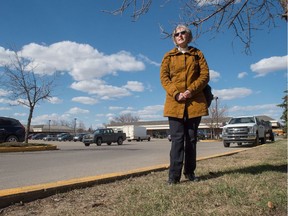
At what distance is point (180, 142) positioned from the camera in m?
4.66

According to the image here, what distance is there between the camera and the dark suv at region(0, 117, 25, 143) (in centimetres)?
1852

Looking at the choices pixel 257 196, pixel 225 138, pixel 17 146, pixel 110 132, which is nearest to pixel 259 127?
pixel 225 138

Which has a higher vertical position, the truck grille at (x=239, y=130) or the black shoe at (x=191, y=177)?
the truck grille at (x=239, y=130)

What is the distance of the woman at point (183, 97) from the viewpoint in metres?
4.59

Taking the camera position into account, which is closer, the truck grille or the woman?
the woman

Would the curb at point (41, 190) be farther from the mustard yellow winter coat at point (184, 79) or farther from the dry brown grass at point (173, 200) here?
the mustard yellow winter coat at point (184, 79)

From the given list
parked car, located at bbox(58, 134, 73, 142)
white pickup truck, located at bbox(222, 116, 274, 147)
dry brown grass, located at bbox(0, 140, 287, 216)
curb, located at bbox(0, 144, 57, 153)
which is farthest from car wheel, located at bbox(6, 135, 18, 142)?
parked car, located at bbox(58, 134, 73, 142)

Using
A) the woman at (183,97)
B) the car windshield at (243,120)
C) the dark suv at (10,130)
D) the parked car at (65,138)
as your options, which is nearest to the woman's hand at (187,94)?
the woman at (183,97)

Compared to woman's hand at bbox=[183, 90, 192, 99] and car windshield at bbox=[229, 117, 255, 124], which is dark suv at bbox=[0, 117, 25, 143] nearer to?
car windshield at bbox=[229, 117, 255, 124]

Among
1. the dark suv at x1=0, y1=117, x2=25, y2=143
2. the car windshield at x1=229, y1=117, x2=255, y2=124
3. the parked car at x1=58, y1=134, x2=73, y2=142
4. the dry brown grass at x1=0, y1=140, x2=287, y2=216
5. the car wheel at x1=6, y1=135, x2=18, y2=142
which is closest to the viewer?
the dry brown grass at x1=0, y1=140, x2=287, y2=216

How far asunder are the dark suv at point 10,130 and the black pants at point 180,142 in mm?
15790

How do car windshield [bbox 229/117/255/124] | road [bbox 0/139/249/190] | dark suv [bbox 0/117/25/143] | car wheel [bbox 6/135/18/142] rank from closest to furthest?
1. road [bbox 0/139/249/190]
2. dark suv [bbox 0/117/25/143]
3. car wheel [bbox 6/135/18/142]
4. car windshield [bbox 229/117/255/124]

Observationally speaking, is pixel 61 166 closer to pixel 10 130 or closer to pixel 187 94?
pixel 187 94

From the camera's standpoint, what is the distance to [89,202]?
3664 mm
